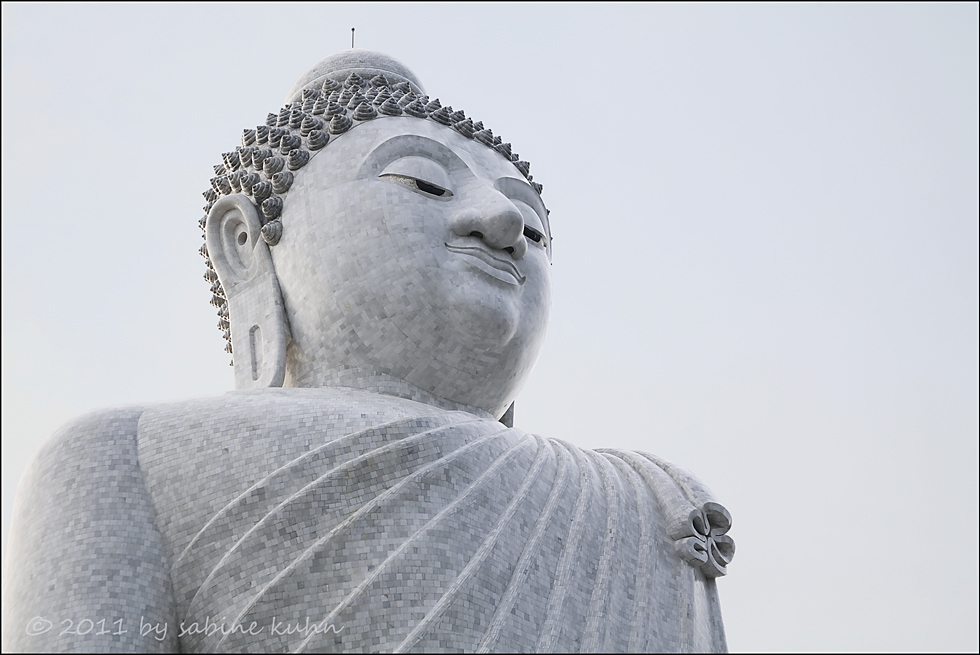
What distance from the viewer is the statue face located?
7.17 m

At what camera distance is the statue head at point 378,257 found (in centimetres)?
719

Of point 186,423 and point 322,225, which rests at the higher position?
point 322,225

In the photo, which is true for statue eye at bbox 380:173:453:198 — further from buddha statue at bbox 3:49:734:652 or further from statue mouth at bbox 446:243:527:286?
statue mouth at bbox 446:243:527:286

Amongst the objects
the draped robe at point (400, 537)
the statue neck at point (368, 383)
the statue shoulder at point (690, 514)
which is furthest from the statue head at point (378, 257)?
the statue shoulder at point (690, 514)

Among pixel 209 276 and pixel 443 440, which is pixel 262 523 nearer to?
pixel 443 440

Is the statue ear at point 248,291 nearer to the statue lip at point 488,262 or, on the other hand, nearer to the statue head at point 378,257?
the statue head at point 378,257

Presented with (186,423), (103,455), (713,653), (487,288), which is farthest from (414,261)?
(713,653)

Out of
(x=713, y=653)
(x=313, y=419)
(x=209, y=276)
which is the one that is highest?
(x=209, y=276)

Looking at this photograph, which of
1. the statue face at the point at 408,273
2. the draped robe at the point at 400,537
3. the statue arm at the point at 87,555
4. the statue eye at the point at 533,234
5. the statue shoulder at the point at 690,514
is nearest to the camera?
the statue arm at the point at 87,555

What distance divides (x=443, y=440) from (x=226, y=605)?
140 cm

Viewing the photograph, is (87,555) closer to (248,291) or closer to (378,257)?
(248,291)

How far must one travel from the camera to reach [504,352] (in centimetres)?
745

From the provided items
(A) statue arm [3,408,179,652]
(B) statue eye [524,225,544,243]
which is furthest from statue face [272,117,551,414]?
(A) statue arm [3,408,179,652]

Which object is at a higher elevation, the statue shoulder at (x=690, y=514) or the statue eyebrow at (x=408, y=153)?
the statue eyebrow at (x=408, y=153)
